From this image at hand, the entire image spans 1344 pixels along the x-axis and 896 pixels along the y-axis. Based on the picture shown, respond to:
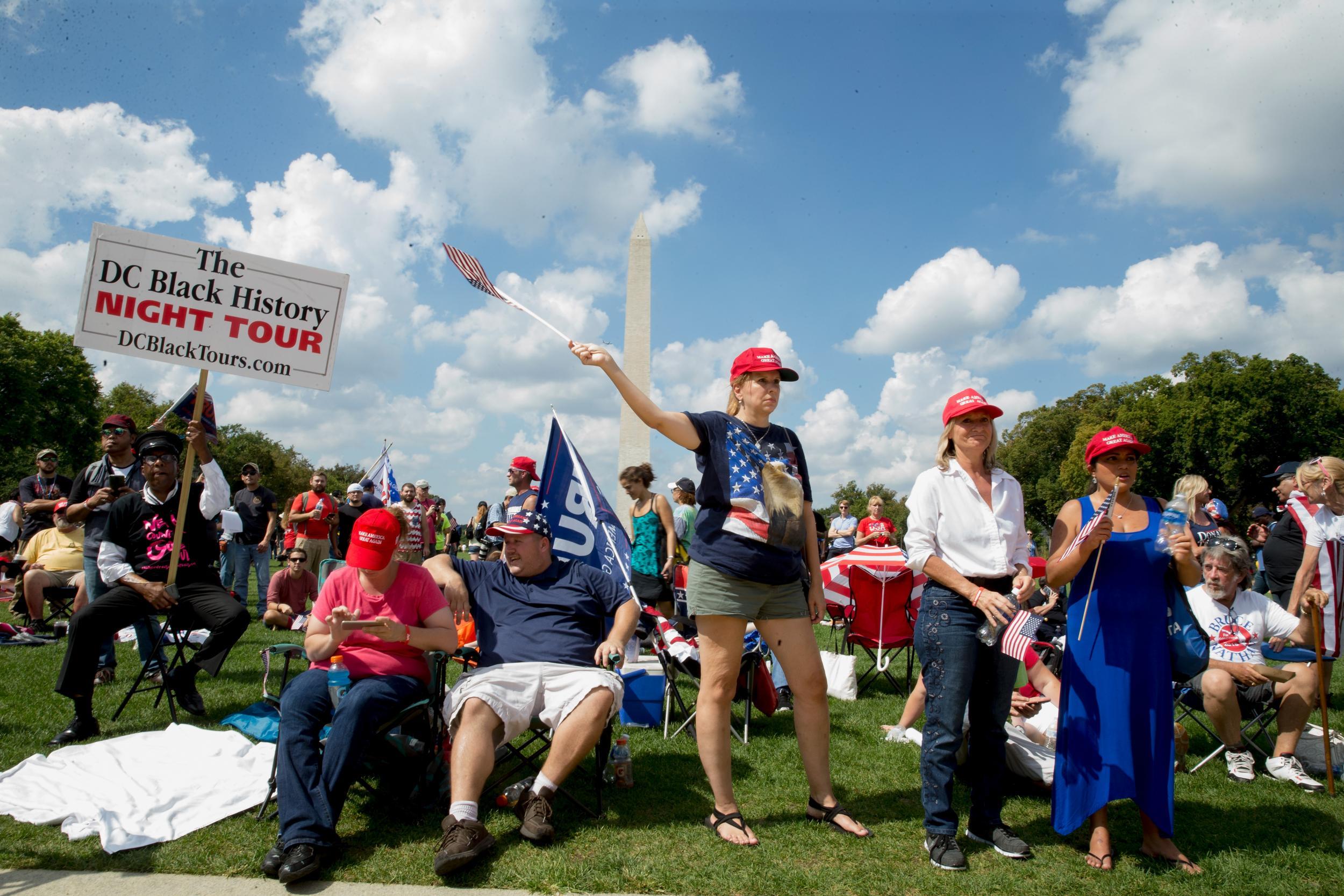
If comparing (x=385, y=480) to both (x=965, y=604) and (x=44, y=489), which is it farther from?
(x=965, y=604)

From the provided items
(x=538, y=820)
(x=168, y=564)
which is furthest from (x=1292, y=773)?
(x=168, y=564)

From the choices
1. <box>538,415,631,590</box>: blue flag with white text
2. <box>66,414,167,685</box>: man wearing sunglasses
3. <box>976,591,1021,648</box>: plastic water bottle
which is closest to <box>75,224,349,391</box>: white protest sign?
<box>66,414,167,685</box>: man wearing sunglasses

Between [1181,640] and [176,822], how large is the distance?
4.15 meters

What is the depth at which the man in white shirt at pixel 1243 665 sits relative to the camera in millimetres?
4543

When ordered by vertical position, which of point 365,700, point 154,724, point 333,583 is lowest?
point 154,724

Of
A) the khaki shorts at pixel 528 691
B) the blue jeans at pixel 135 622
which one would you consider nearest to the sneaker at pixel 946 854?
the khaki shorts at pixel 528 691

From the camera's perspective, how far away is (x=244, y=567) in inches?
427

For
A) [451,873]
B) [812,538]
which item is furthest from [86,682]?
[812,538]

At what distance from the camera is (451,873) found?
2.98m

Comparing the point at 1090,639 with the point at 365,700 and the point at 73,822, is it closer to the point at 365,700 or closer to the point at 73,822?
the point at 365,700

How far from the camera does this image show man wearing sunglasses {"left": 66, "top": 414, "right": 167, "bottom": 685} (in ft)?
18.6

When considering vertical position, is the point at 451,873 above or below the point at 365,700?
below

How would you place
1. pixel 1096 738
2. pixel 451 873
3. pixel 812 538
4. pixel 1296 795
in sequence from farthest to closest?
pixel 1296 795
pixel 812 538
pixel 1096 738
pixel 451 873

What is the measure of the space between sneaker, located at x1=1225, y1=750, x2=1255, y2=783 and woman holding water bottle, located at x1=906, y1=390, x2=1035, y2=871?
6.74 ft
